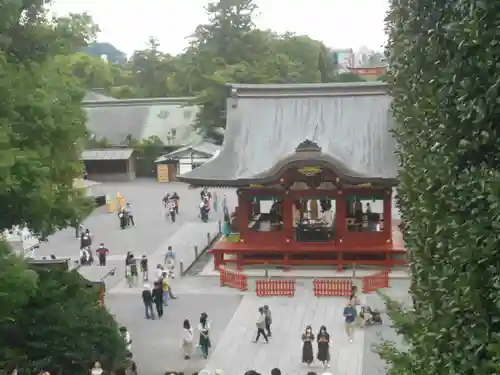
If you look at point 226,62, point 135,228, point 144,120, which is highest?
point 226,62

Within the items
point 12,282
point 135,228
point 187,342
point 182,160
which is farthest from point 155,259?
point 182,160

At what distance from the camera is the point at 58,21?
40.2 ft

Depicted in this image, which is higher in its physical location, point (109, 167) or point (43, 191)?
point (43, 191)

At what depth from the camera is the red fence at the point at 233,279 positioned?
20250 millimetres

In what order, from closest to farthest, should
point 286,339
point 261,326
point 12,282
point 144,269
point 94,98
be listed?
point 12,282
point 261,326
point 286,339
point 144,269
point 94,98

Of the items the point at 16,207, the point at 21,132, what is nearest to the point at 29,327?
the point at 16,207

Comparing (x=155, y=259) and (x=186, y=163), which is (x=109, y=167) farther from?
(x=155, y=259)

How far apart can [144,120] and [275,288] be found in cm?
2996

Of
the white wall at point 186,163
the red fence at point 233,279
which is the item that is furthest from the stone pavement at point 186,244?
the white wall at point 186,163

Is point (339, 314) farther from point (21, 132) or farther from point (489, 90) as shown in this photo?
point (489, 90)

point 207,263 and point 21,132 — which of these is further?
point 207,263

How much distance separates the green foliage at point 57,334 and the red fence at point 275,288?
7625 mm

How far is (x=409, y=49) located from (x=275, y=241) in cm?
1615

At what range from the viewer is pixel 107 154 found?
42.9 metres
